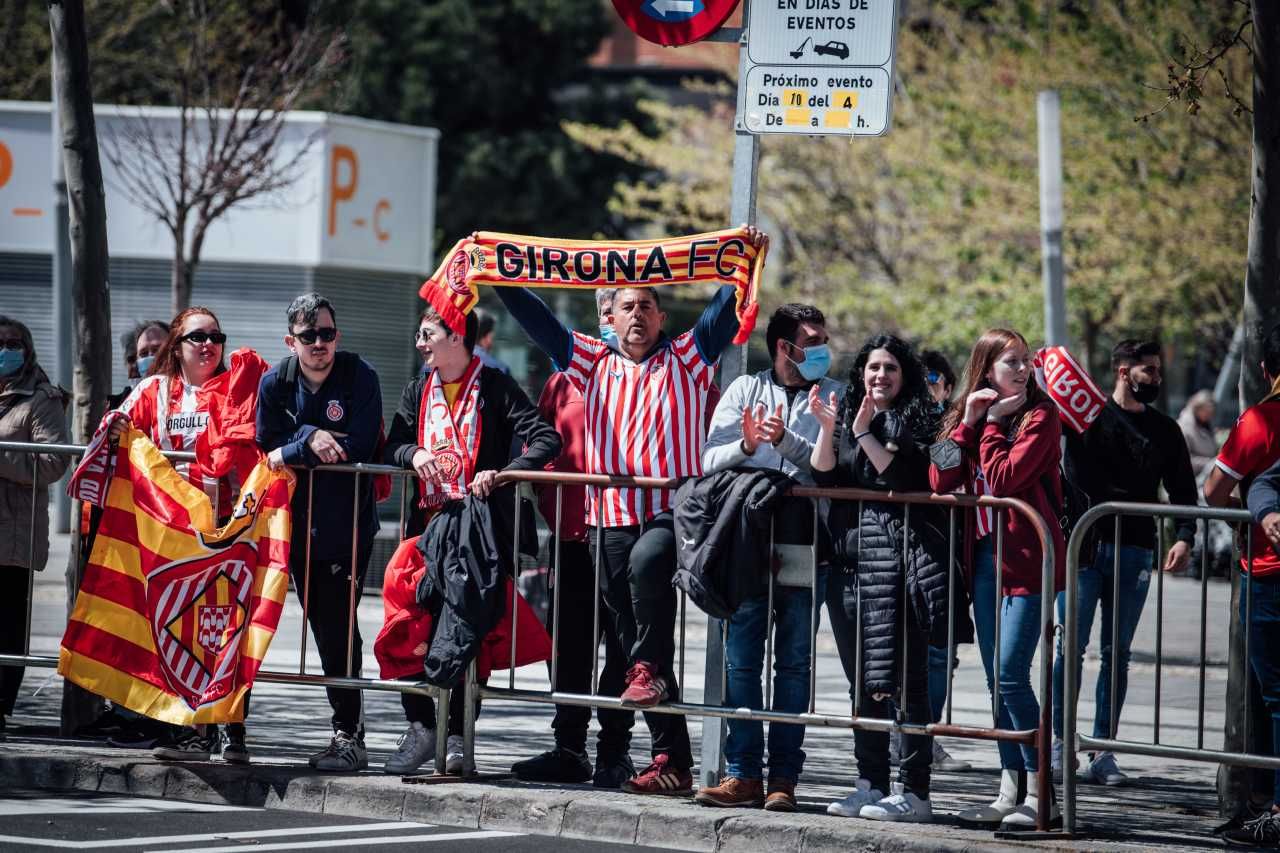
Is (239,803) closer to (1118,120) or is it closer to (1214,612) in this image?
(1214,612)

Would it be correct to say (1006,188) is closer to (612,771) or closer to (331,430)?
(331,430)

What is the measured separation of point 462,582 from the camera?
7777 mm

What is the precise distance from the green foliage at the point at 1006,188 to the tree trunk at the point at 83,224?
9.31m

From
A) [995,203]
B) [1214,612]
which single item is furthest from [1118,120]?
[1214,612]

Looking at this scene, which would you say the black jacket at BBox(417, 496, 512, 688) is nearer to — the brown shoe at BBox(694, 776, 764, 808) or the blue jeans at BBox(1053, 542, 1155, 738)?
the brown shoe at BBox(694, 776, 764, 808)

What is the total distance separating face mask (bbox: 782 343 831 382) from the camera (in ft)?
25.1

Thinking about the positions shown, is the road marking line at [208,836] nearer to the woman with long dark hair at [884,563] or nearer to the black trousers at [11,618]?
the woman with long dark hair at [884,563]

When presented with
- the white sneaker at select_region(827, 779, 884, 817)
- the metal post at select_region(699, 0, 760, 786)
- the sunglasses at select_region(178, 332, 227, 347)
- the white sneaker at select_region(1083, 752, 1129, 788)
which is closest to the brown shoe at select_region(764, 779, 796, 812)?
the white sneaker at select_region(827, 779, 884, 817)

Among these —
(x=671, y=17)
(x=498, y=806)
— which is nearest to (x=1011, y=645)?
(x=498, y=806)

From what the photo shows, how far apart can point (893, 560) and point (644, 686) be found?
44.2 inches

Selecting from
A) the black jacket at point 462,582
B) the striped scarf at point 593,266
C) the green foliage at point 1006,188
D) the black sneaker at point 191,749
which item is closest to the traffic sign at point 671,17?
the striped scarf at point 593,266

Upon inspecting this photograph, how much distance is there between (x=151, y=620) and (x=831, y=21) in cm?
377

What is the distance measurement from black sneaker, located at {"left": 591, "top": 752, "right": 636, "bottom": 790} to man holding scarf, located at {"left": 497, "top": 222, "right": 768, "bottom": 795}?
0.19m

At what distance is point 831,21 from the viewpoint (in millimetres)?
7520
